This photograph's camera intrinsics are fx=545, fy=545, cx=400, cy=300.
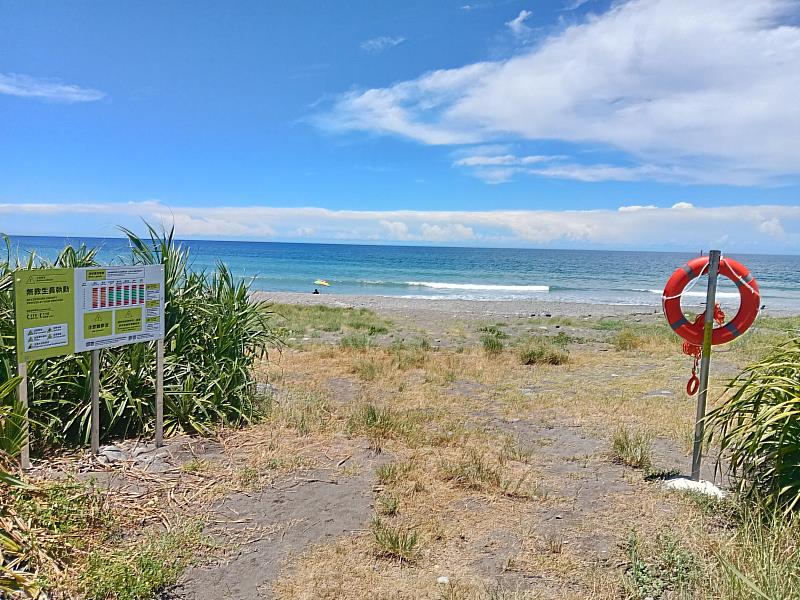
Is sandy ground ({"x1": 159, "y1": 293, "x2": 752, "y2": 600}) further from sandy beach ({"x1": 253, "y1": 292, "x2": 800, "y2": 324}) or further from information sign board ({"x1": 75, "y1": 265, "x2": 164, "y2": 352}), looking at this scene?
sandy beach ({"x1": 253, "y1": 292, "x2": 800, "y2": 324})

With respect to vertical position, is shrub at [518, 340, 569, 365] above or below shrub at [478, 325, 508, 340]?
above

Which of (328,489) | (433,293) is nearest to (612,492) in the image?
(328,489)

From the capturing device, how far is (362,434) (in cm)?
576

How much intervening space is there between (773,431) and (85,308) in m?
5.10

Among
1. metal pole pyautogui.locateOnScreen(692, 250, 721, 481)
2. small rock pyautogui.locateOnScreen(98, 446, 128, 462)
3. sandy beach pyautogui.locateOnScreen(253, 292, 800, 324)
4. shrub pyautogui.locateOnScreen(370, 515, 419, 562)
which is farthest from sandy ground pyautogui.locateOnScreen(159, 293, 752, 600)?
sandy beach pyautogui.locateOnScreen(253, 292, 800, 324)

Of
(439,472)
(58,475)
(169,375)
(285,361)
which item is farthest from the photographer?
(285,361)

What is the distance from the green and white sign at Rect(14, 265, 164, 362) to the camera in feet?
12.8

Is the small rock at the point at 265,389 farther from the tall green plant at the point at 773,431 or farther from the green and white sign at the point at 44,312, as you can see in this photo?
the tall green plant at the point at 773,431

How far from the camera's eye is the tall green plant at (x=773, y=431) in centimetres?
346

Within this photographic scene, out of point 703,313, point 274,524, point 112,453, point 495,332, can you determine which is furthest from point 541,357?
point 112,453

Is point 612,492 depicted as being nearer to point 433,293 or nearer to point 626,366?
point 626,366

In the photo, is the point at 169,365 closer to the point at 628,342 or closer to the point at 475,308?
the point at 628,342

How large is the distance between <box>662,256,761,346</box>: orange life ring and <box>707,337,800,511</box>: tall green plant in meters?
0.54

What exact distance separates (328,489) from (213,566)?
1.29 metres
